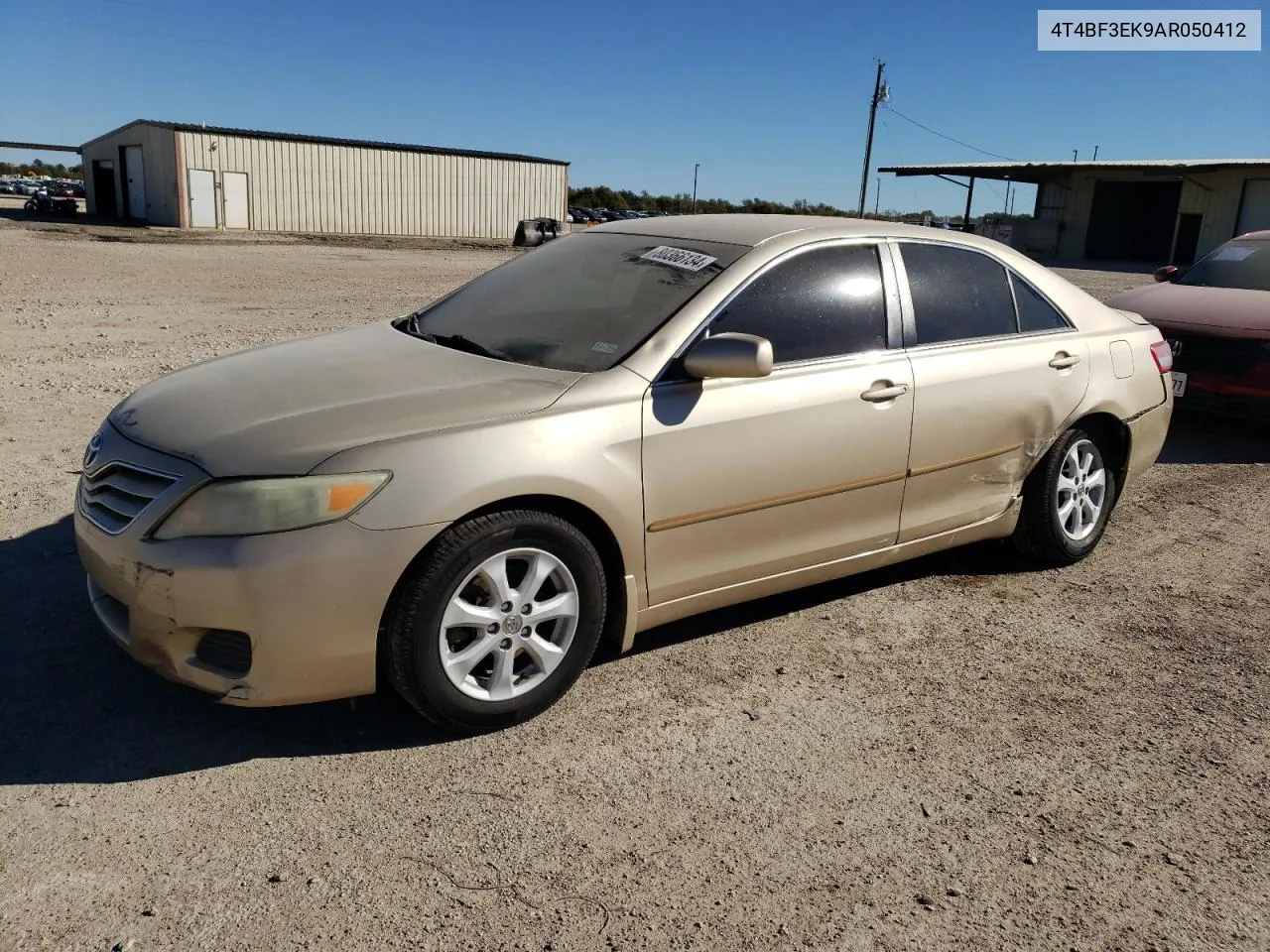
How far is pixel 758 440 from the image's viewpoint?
375 centimetres

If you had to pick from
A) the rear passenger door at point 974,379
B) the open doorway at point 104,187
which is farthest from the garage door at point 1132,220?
the rear passenger door at point 974,379

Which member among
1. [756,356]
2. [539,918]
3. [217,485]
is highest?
[756,356]

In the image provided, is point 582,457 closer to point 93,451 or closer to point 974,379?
point 93,451

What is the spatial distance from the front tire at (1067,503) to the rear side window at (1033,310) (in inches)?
19.9

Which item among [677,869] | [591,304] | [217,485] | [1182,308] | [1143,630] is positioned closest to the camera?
[677,869]

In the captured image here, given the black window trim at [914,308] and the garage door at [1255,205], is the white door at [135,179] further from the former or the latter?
the black window trim at [914,308]

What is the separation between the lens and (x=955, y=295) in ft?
14.9

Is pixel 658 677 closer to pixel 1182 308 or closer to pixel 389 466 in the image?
pixel 389 466

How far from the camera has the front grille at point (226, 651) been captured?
2992mm

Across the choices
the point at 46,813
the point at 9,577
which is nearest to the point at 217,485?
the point at 46,813

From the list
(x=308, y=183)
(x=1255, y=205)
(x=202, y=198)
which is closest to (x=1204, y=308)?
(x=1255, y=205)

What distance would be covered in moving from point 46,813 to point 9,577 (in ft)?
5.96

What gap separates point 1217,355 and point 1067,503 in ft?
11.5

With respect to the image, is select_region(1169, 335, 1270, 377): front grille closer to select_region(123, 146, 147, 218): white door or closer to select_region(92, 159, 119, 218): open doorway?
select_region(123, 146, 147, 218): white door
